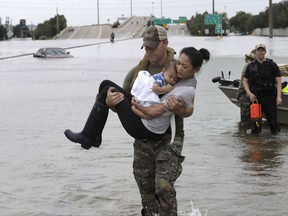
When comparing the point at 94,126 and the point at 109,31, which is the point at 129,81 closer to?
the point at 94,126

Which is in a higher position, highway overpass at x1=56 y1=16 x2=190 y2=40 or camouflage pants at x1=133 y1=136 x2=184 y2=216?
highway overpass at x1=56 y1=16 x2=190 y2=40

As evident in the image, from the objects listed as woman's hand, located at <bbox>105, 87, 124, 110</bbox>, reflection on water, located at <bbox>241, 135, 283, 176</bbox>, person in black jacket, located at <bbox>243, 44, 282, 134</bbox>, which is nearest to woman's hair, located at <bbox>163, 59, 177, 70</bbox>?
woman's hand, located at <bbox>105, 87, 124, 110</bbox>

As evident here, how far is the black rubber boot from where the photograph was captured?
528 centimetres

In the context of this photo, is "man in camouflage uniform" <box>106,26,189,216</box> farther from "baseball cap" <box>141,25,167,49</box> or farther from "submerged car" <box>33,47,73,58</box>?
"submerged car" <box>33,47,73,58</box>

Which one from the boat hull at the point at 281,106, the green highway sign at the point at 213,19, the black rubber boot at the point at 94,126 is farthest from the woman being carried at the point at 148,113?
the green highway sign at the point at 213,19

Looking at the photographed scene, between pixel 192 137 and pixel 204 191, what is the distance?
392cm

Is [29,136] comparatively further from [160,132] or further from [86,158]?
[160,132]

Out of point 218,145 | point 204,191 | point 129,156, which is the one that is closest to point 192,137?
point 218,145

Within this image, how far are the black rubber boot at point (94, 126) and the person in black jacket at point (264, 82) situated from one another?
518 cm

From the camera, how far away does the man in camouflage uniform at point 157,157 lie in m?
5.20

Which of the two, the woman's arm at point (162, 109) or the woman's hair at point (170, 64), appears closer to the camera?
the woman's arm at point (162, 109)

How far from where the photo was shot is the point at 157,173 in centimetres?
523

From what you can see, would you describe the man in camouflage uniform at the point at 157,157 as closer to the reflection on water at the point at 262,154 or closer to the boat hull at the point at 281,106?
the reflection on water at the point at 262,154

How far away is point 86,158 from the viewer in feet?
31.3
